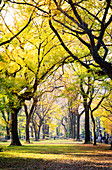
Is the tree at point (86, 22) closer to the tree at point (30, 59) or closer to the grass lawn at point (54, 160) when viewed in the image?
the grass lawn at point (54, 160)

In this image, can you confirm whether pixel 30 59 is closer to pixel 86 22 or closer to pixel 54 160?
pixel 86 22

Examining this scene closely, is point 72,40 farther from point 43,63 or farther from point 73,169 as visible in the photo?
point 73,169

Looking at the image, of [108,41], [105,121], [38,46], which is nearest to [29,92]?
[38,46]

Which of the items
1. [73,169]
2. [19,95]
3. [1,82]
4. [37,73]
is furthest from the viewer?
[19,95]

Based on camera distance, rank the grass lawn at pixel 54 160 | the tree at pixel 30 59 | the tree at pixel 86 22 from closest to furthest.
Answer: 1. the grass lawn at pixel 54 160
2. the tree at pixel 86 22
3. the tree at pixel 30 59

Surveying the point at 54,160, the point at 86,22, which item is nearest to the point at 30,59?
the point at 86,22

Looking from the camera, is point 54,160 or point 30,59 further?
point 30,59

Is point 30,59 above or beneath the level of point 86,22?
above

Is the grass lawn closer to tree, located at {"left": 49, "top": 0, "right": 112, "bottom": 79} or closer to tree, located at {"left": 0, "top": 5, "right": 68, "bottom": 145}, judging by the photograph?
tree, located at {"left": 49, "top": 0, "right": 112, "bottom": 79}

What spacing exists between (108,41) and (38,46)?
5.42 metres

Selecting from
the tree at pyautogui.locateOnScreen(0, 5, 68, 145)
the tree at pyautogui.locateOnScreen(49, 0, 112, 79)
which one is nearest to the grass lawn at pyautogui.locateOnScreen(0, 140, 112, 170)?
the tree at pyautogui.locateOnScreen(49, 0, 112, 79)

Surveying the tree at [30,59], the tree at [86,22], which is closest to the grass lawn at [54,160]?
the tree at [86,22]

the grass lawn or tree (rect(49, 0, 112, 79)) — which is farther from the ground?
tree (rect(49, 0, 112, 79))

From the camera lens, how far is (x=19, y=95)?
1906 centimetres
